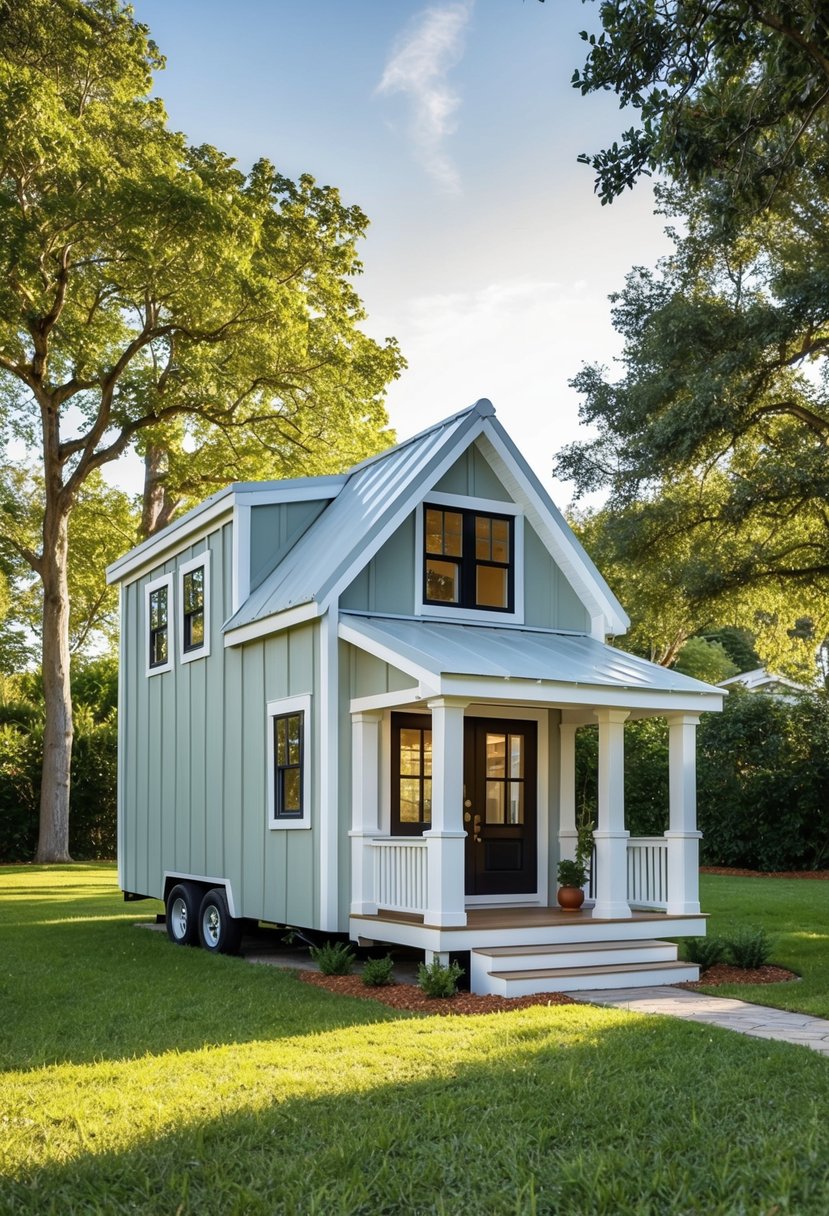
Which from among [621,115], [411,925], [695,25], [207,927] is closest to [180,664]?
[207,927]

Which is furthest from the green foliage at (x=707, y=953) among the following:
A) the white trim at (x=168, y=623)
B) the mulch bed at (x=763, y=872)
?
the mulch bed at (x=763, y=872)

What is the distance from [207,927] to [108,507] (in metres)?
20.8

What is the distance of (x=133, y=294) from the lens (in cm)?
2533

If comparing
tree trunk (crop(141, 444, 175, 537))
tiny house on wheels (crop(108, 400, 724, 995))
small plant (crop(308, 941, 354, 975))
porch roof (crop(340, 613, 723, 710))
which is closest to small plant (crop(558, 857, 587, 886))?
tiny house on wheels (crop(108, 400, 724, 995))

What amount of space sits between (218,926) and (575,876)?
4.19m

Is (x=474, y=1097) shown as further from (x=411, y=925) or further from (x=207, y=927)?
(x=207, y=927)

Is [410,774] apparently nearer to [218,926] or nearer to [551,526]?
[218,926]

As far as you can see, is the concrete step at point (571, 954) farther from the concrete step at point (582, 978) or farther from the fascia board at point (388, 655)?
the fascia board at point (388, 655)

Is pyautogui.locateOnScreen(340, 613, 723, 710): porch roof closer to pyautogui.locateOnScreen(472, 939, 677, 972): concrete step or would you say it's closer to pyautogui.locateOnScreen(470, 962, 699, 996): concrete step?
pyautogui.locateOnScreen(472, 939, 677, 972): concrete step

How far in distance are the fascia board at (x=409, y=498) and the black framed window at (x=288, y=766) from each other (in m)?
1.42

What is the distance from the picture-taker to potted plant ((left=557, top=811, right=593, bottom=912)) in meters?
12.2

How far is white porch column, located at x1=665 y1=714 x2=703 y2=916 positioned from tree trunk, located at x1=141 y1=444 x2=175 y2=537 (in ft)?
61.3

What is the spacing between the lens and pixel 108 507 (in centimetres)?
3281

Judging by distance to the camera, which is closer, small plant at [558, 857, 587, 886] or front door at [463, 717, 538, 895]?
small plant at [558, 857, 587, 886]
